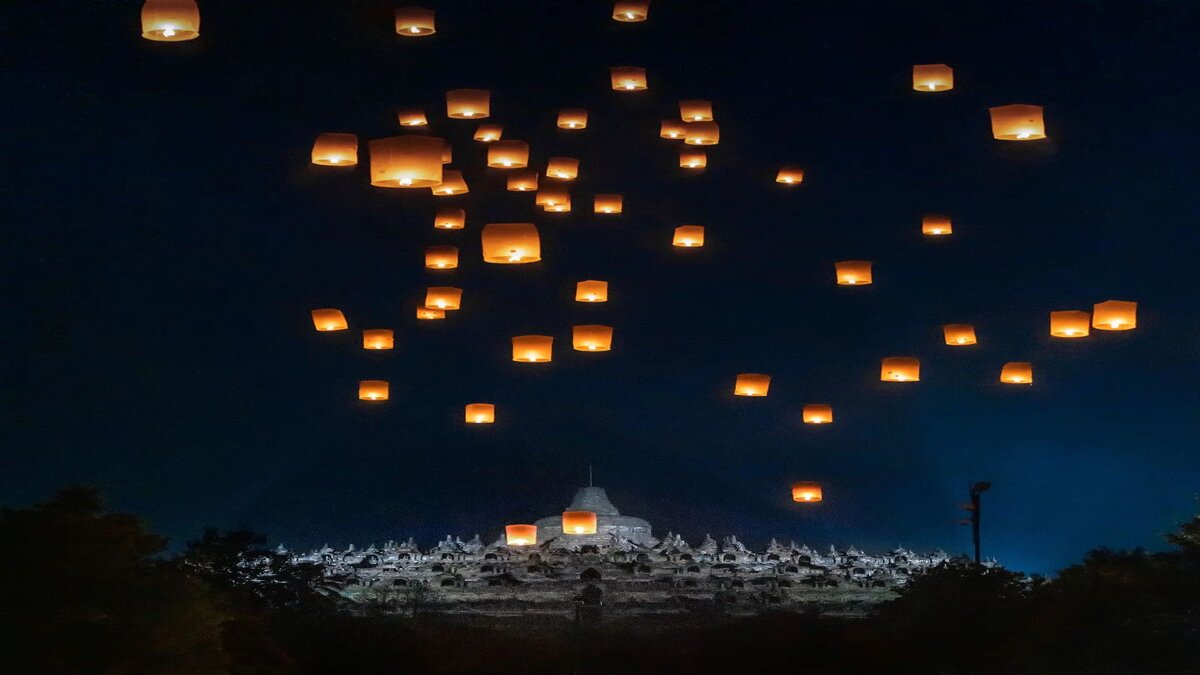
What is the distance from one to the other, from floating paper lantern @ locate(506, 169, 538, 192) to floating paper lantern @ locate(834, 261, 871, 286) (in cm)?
322

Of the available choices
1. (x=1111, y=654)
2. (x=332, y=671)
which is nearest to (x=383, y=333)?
(x=332, y=671)

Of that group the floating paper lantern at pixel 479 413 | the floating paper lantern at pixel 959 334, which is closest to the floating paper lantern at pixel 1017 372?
the floating paper lantern at pixel 959 334

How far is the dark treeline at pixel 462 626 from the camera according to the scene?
24.4 feet

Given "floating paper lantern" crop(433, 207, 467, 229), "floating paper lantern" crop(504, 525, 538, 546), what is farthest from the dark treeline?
"floating paper lantern" crop(433, 207, 467, 229)

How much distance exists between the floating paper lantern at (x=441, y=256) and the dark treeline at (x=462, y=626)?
11.9 ft

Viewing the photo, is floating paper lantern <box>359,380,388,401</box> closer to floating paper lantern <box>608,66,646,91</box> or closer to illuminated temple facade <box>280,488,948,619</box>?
illuminated temple facade <box>280,488,948,619</box>

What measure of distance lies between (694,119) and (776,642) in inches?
221

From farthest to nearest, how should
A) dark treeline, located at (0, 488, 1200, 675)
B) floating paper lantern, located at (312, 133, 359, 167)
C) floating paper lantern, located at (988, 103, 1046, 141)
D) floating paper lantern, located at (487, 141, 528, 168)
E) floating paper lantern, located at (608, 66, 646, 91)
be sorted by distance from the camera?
1. floating paper lantern, located at (487, 141, 528, 168)
2. floating paper lantern, located at (608, 66, 646, 91)
3. floating paper lantern, located at (312, 133, 359, 167)
4. floating paper lantern, located at (988, 103, 1046, 141)
5. dark treeline, located at (0, 488, 1200, 675)

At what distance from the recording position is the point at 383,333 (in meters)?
13.4

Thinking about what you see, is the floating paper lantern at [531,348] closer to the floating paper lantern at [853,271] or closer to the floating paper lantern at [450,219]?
the floating paper lantern at [450,219]

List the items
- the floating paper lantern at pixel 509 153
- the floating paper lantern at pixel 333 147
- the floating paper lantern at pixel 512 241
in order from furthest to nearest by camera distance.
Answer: the floating paper lantern at pixel 509 153 < the floating paper lantern at pixel 333 147 < the floating paper lantern at pixel 512 241

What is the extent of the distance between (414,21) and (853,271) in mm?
4980

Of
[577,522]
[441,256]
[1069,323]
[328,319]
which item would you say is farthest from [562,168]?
[1069,323]

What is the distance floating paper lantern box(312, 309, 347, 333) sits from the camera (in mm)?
13438
